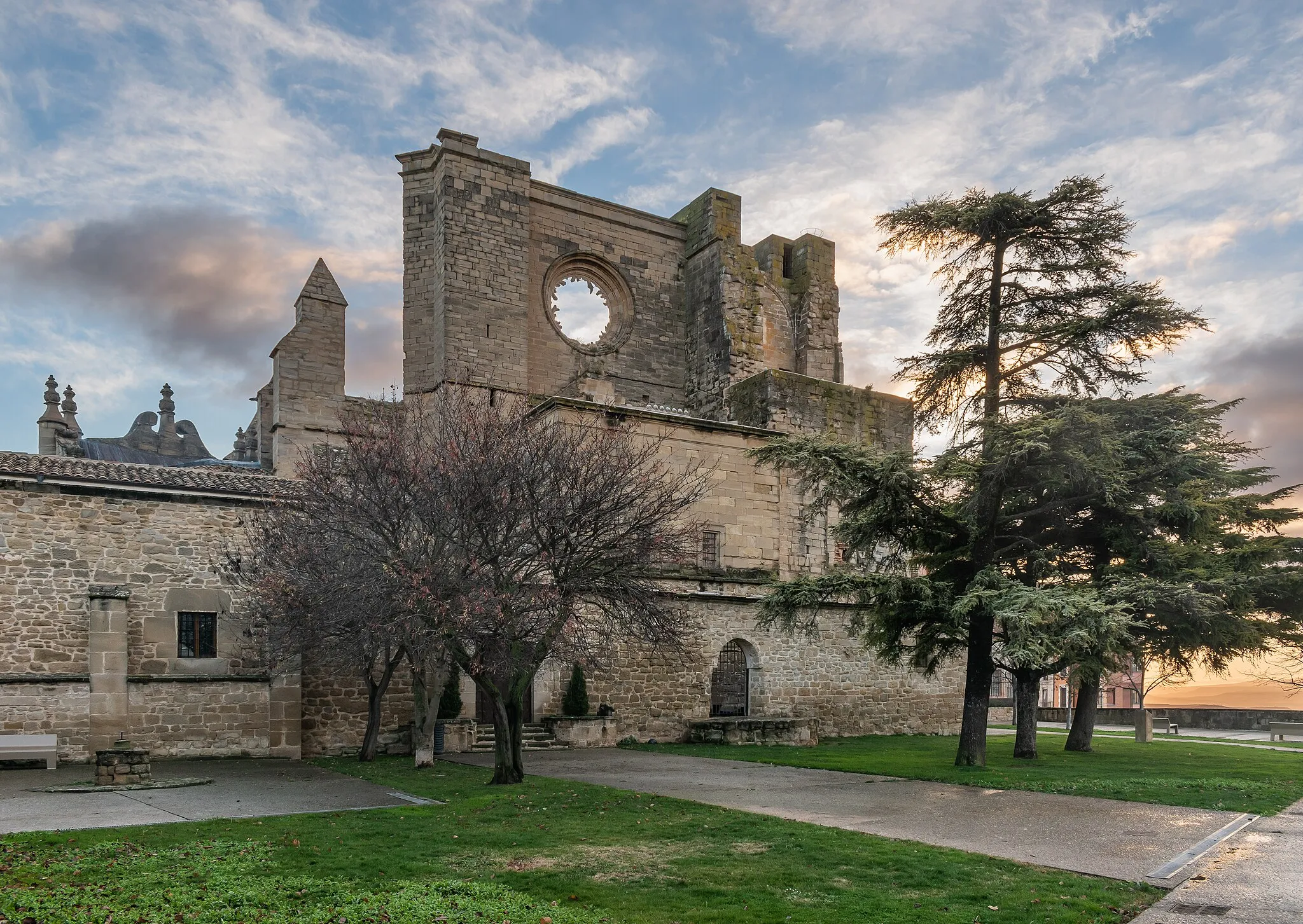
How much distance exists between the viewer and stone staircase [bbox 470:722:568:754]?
1845cm

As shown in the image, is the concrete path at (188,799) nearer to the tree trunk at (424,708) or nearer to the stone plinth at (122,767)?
the stone plinth at (122,767)

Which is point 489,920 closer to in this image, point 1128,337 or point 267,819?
point 267,819

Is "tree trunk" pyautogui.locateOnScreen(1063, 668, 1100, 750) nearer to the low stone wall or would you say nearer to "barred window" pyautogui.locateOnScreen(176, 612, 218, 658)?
the low stone wall

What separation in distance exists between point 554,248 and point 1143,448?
17056mm

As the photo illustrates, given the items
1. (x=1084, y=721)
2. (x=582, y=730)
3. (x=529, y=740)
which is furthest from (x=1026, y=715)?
(x=529, y=740)

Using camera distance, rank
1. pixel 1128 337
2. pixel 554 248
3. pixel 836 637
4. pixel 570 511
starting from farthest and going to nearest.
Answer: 1. pixel 554 248
2. pixel 836 637
3. pixel 1128 337
4. pixel 570 511

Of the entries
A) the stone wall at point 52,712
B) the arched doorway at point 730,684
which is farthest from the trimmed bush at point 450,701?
the arched doorway at point 730,684

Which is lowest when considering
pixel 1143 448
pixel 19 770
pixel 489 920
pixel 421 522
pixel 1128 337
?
pixel 19 770

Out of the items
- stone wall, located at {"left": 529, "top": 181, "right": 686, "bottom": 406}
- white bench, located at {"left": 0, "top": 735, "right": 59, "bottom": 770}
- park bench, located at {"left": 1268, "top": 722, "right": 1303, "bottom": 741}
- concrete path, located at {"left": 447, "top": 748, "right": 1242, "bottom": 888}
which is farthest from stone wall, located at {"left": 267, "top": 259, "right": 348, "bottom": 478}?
park bench, located at {"left": 1268, "top": 722, "right": 1303, "bottom": 741}

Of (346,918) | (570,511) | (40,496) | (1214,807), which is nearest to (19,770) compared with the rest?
(40,496)

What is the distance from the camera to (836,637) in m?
24.0

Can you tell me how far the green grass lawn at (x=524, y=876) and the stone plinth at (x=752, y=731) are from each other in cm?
1046

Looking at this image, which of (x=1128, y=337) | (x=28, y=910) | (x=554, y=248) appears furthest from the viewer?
(x=554, y=248)

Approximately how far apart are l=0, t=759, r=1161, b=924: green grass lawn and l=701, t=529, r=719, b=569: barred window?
1281cm
